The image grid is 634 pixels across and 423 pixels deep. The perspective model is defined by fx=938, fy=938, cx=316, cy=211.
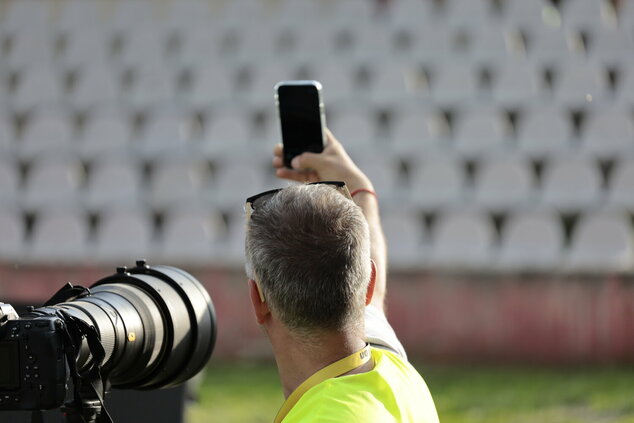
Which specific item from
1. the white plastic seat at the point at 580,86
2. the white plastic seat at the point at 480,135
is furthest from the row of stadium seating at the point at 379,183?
the white plastic seat at the point at 580,86

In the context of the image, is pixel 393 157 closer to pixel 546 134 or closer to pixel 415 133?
pixel 415 133

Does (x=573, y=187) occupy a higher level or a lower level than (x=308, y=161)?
lower

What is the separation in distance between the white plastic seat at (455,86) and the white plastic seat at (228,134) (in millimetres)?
1610

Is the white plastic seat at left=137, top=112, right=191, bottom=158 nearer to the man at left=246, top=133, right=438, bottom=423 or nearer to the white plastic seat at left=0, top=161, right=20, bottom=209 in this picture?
the white plastic seat at left=0, top=161, right=20, bottom=209

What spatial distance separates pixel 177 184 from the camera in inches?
302

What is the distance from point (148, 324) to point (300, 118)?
78 centimetres

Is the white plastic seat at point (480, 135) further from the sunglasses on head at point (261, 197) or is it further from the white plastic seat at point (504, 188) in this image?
the sunglasses on head at point (261, 197)

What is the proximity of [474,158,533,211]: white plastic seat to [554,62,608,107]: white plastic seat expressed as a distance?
0.90 m

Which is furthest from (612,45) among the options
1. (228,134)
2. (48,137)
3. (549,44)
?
(48,137)

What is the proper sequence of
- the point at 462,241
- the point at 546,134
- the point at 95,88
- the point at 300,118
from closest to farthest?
the point at 300,118, the point at 462,241, the point at 546,134, the point at 95,88

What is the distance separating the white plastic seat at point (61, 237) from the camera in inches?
293

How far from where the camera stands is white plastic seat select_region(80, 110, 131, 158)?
8141mm

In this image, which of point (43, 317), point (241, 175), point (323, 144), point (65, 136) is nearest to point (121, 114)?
point (65, 136)

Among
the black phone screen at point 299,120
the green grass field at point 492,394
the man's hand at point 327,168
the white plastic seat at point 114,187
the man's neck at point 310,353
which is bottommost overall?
the green grass field at point 492,394
